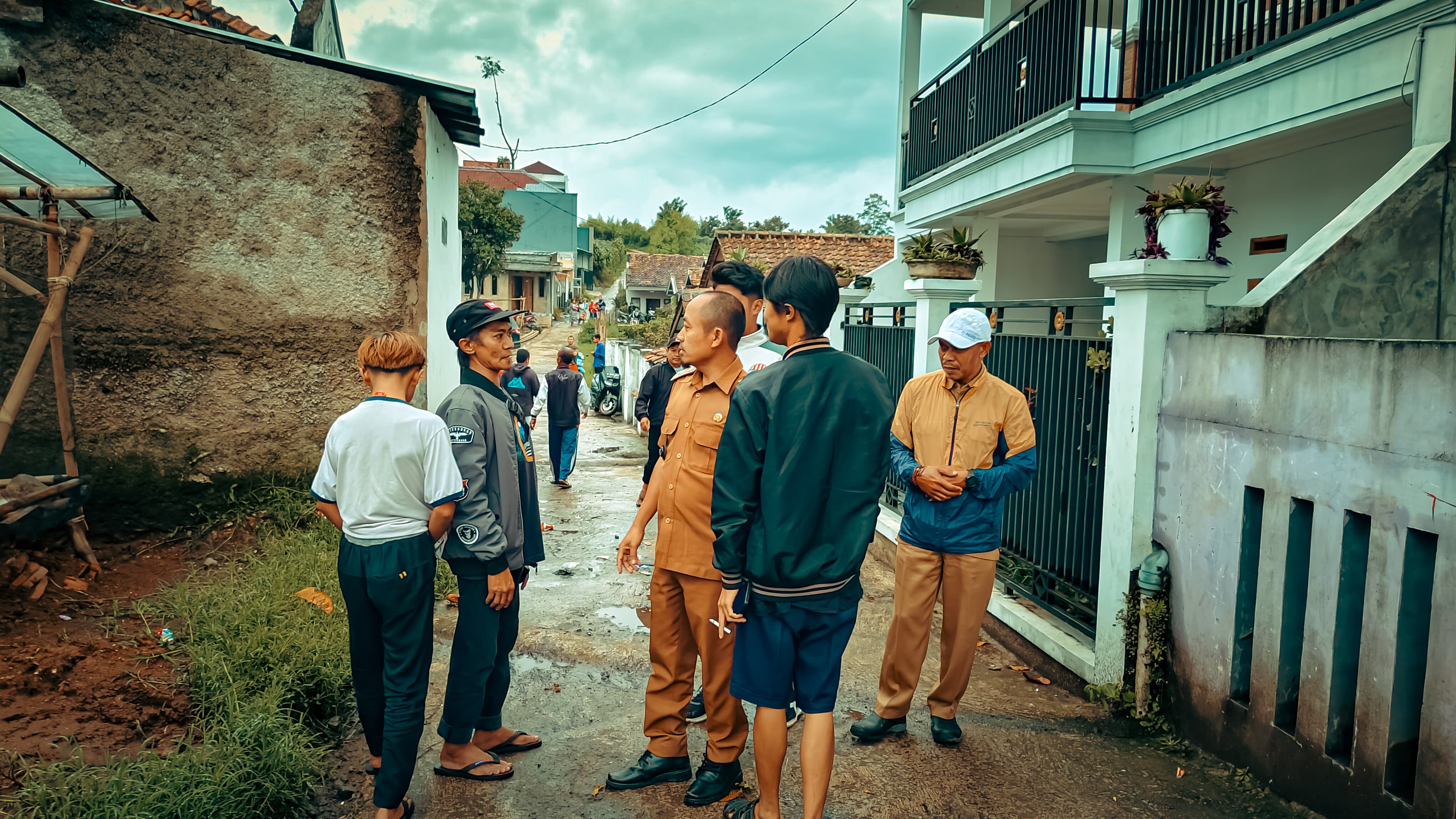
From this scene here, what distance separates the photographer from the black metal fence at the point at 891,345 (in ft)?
23.9

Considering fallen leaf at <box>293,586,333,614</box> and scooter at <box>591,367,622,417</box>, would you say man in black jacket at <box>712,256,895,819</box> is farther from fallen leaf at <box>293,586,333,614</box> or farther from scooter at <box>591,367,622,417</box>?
scooter at <box>591,367,622,417</box>

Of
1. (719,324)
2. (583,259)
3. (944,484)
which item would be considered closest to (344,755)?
(719,324)

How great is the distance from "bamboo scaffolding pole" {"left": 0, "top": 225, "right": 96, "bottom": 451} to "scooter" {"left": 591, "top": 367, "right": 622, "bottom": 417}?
51.3ft

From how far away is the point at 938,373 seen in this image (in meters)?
4.09

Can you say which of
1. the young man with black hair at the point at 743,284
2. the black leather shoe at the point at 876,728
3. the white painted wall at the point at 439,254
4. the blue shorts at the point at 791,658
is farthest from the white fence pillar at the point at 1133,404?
the white painted wall at the point at 439,254

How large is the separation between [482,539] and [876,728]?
1.90 meters

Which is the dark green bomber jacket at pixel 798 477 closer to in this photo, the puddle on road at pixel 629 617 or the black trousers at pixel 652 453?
the black trousers at pixel 652 453

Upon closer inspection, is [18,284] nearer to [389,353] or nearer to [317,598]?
[317,598]

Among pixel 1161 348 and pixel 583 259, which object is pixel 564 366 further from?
pixel 583 259

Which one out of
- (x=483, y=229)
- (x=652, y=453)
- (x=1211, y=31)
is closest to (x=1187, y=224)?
(x=652, y=453)

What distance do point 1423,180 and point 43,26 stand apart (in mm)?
8099

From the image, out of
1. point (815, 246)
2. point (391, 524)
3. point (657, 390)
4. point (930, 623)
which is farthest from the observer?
point (815, 246)

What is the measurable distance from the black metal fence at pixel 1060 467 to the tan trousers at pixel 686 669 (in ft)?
6.73

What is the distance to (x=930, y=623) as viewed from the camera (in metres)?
3.82
